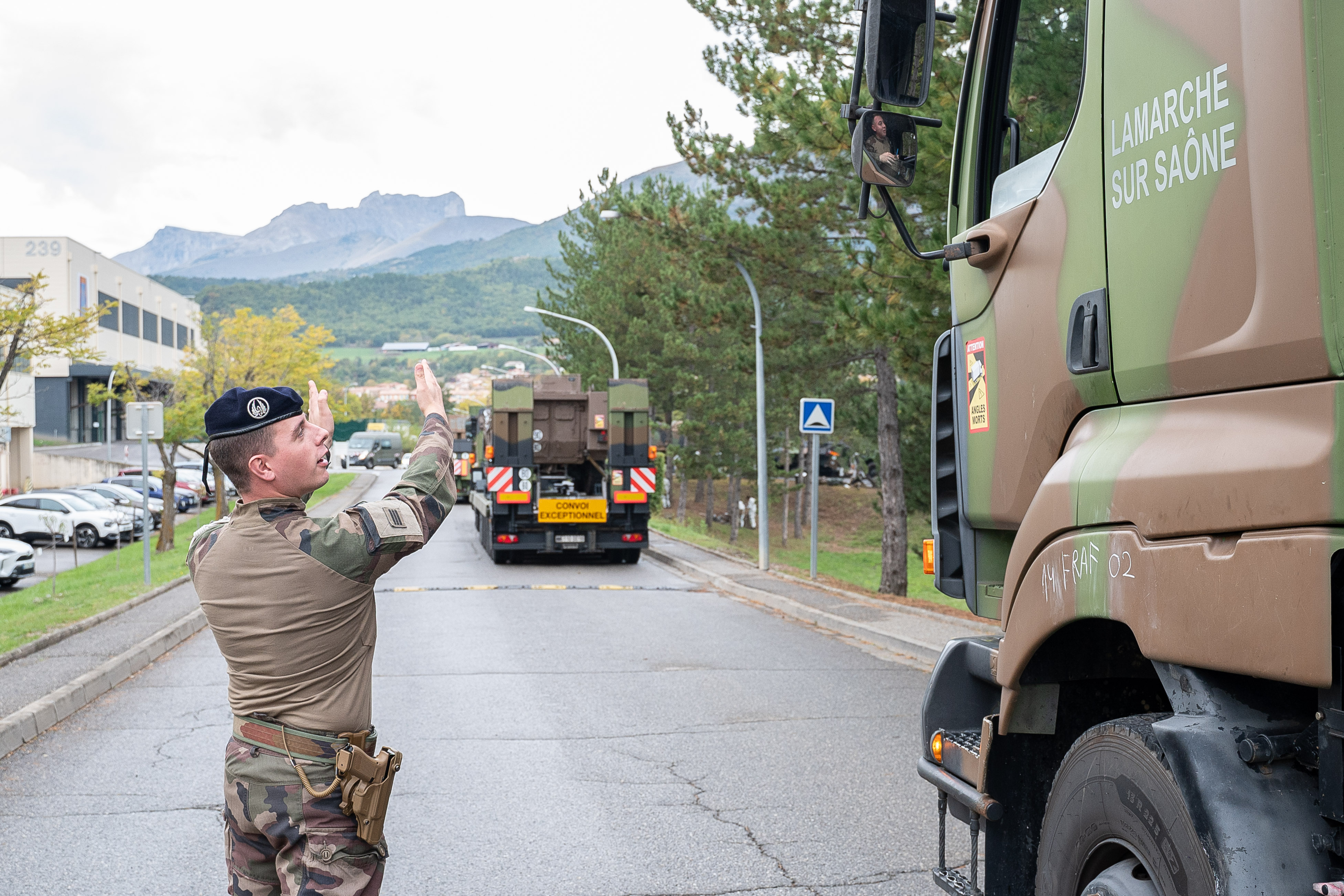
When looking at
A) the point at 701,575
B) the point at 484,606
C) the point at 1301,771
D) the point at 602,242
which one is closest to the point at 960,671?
the point at 1301,771

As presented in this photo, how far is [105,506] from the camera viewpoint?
112 ft

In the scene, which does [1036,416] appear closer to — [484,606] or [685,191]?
[484,606]

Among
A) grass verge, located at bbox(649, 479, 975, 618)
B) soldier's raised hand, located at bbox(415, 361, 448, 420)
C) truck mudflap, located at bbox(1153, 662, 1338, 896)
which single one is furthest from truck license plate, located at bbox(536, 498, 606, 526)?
truck mudflap, located at bbox(1153, 662, 1338, 896)

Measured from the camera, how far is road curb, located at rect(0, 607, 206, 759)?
745 cm

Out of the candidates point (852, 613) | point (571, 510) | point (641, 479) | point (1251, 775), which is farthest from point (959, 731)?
point (571, 510)

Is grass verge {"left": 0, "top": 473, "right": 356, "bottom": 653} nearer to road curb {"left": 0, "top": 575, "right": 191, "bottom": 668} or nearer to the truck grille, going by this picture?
road curb {"left": 0, "top": 575, "right": 191, "bottom": 668}

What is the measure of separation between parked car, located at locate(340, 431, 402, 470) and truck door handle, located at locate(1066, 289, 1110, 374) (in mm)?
70208

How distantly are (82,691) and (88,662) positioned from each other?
1.31 metres

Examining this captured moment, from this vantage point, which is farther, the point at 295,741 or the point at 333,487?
the point at 333,487

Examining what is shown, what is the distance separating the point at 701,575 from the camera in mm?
19531

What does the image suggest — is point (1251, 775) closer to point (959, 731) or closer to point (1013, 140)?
point (959, 731)

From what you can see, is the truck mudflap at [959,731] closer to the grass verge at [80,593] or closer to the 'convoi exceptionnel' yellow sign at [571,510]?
the grass verge at [80,593]

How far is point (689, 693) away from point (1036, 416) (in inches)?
252

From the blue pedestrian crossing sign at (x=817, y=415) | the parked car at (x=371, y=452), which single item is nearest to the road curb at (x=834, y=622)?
the blue pedestrian crossing sign at (x=817, y=415)
